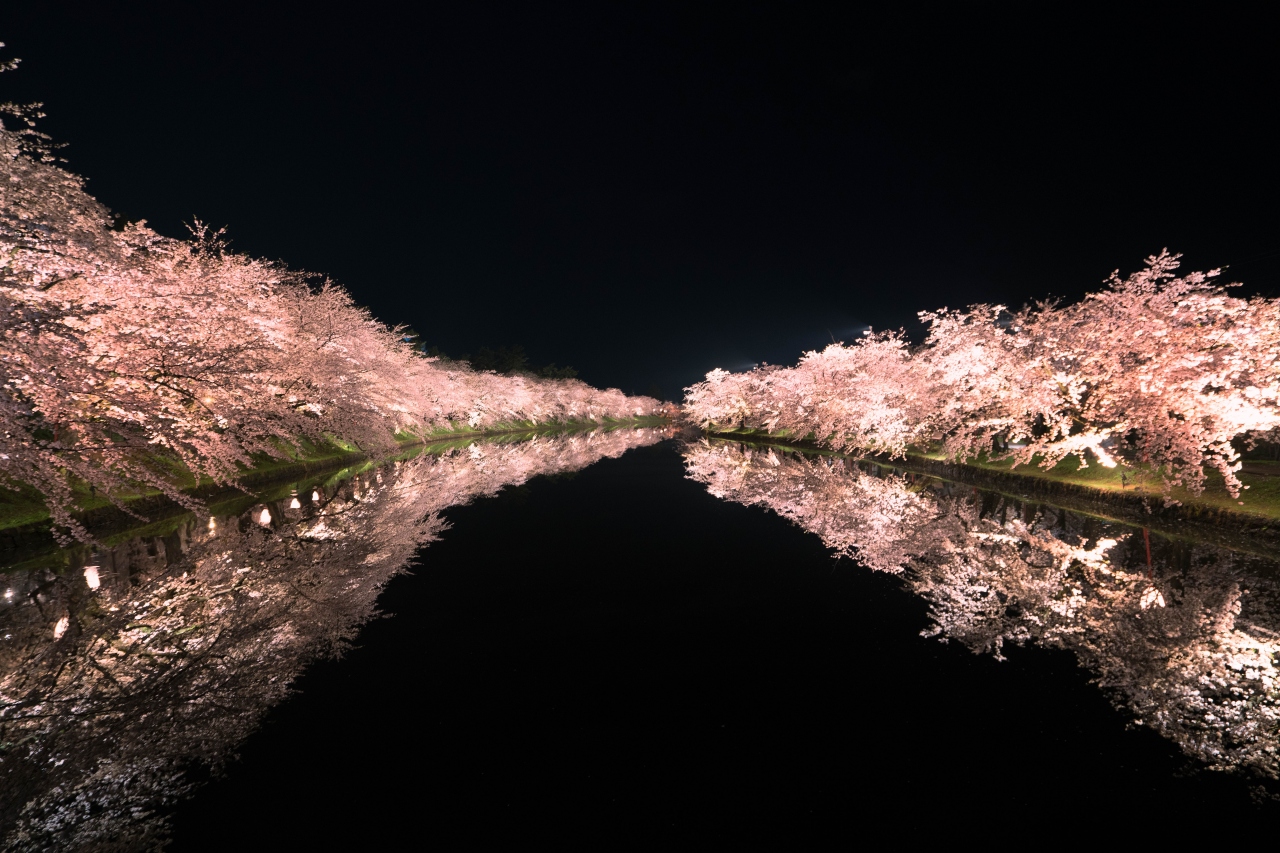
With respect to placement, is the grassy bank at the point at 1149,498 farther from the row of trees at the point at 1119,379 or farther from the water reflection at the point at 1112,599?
the water reflection at the point at 1112,599

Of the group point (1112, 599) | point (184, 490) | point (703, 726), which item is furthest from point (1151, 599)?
point (184, 490)

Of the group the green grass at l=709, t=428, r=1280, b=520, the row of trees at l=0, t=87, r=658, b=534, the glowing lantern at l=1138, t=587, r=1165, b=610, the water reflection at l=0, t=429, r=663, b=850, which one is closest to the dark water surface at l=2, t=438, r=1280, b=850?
the glowing lantern at l=1138, t=587, r=1165, b=610

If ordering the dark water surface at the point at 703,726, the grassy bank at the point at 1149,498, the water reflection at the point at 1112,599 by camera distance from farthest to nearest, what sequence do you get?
the grassy bank at the point at 1149,498 → the water reflection at the point at 1112,599 → the dark water surface at the point at 703,726

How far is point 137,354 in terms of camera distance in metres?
12.8

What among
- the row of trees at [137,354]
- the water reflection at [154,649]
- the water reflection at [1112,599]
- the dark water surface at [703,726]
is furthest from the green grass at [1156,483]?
the row of trees at [137,354]

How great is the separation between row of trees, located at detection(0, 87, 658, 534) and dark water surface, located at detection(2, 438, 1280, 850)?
7195 mm

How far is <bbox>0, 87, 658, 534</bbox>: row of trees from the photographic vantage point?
9.45 m

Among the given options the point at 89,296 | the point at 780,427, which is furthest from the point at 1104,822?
the point at 780,427

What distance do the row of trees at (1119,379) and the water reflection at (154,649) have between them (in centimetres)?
2055

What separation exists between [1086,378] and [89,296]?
29921mm

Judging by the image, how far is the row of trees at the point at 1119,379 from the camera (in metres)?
14.8

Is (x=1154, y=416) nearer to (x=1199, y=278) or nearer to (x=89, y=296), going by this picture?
(x=1199, y=278)

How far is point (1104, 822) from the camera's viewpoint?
13.4ft

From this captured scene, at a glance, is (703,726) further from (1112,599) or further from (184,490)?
(184,490)
